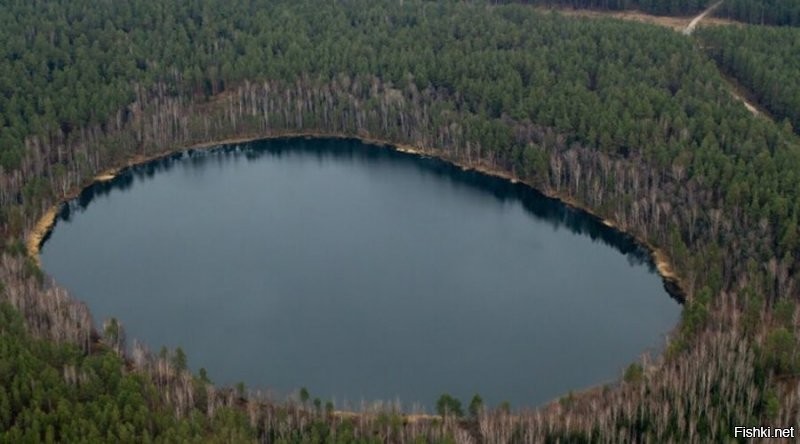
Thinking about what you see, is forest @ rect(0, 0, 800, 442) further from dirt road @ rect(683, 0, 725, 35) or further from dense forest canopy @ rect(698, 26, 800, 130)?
dirt road @ rect(683, 0, 725, 35)

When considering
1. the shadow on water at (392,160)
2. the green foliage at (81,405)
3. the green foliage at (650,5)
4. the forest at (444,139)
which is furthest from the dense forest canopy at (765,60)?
the green foliage at (81,405)

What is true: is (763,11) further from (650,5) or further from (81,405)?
(81,405)

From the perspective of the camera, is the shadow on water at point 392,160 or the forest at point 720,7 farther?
the forest at point 720,7

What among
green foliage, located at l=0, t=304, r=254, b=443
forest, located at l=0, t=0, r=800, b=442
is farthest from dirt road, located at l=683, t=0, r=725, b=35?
green foliage, located at l=0, t=304, r=254, b=443

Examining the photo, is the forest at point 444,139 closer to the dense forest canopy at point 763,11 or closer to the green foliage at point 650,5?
the green foliage at point 650,5

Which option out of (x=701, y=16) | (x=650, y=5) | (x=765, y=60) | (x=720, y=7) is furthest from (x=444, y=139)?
(x=720, y=7)

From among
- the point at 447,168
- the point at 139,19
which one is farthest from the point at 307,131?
the point at 139,19
